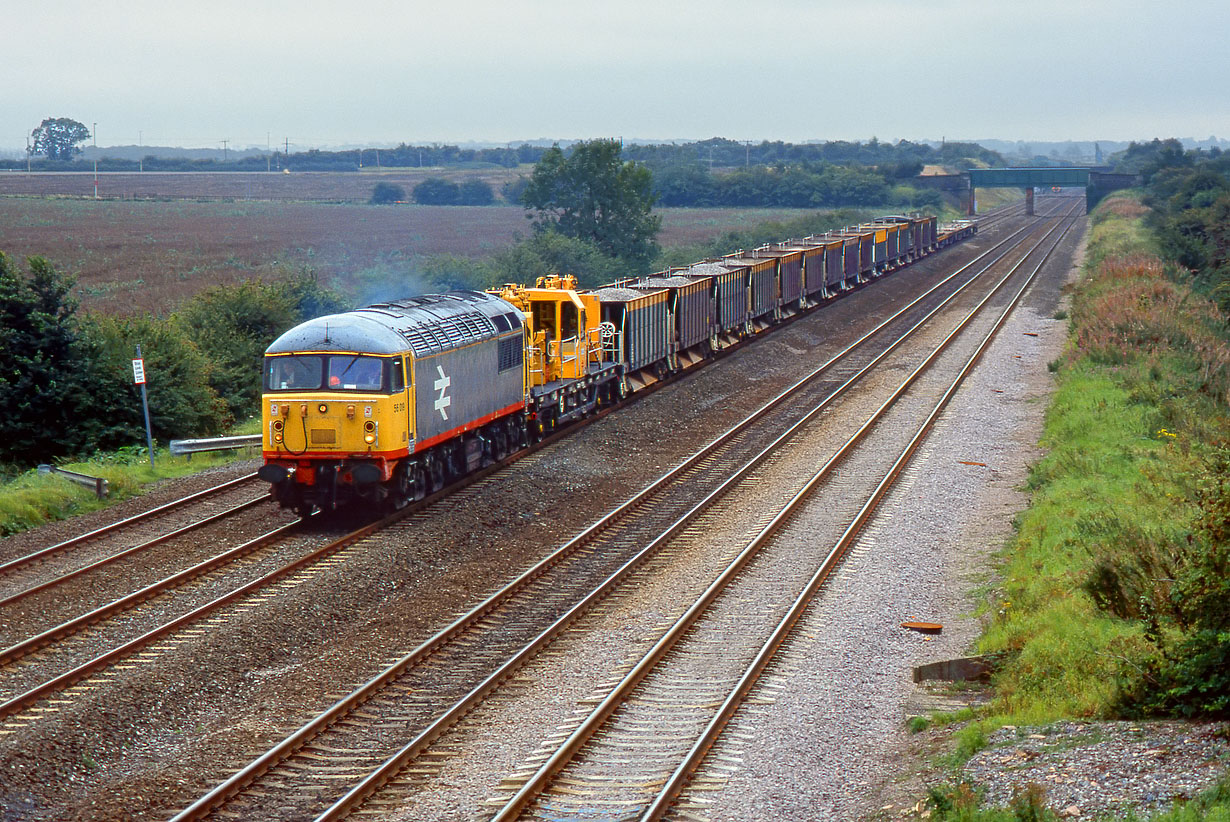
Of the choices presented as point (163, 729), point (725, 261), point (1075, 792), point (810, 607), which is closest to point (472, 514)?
point (810, 607)

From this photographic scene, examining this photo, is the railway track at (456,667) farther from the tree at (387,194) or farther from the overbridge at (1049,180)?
the tree at (387,194)

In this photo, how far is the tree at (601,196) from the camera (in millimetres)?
80812

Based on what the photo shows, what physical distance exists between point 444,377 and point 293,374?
9.46 feet

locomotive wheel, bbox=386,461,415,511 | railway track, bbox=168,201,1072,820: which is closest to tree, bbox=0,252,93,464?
locomotive wheel, bbox=386,461,415,511

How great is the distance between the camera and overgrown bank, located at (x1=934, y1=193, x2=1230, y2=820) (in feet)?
35.9

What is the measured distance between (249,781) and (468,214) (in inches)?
5089

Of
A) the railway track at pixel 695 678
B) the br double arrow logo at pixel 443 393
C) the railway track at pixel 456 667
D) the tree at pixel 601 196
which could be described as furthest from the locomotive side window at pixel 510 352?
the tree at pixel 601 196

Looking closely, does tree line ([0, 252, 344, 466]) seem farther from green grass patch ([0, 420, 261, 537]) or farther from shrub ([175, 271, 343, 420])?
green grass patch ([0, 420, 261, 537])

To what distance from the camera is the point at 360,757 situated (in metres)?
11.9

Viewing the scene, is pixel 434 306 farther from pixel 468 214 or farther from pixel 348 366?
pixel 468 214

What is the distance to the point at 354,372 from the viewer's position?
2025 centimetres

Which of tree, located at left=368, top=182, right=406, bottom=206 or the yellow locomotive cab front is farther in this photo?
tree, located at left=368, top=182, right=406, bottom=206

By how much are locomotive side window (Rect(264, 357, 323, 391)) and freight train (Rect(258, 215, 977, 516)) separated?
0.02 m

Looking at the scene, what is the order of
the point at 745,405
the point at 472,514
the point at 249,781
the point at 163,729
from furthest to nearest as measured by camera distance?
1. the point at 745,405
2. the point at 472,514
3. the point at 163,729
4. the point at 249,781
